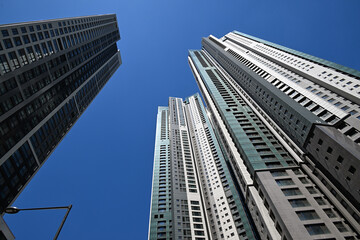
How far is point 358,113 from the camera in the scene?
168 feet

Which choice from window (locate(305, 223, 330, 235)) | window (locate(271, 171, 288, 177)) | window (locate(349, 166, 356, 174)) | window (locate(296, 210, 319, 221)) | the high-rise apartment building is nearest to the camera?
window (locate(305, 223, 330, 235))

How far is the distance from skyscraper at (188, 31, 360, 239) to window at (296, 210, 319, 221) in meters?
0.09

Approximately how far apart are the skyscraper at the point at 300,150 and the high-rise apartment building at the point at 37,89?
55566mm

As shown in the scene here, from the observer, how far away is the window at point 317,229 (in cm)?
3597

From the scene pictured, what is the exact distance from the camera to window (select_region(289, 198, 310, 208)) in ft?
134

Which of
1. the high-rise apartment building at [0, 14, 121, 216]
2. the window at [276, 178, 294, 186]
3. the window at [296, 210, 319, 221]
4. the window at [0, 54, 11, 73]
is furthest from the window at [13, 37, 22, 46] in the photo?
the window at [296, 210, 319, 221]

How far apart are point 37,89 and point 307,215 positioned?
73324 mm

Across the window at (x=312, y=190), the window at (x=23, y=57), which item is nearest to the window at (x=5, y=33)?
the window at (x=23, y=57)

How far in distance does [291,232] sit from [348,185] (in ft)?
55.0

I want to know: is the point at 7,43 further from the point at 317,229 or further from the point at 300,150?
the point at 300,150

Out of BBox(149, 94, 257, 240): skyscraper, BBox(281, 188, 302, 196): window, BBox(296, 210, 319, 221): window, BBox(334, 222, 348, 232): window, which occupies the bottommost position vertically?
BBox(149, 94, 257, 240): skyscraper

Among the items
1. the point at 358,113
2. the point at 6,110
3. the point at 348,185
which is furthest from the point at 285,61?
the point at 6,110

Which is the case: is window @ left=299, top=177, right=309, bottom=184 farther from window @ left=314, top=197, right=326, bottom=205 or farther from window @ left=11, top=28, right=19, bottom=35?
window @ left=11, top=28, right=19, bottom=35

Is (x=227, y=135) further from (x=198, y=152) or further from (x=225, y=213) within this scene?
(x=198, y=152)
